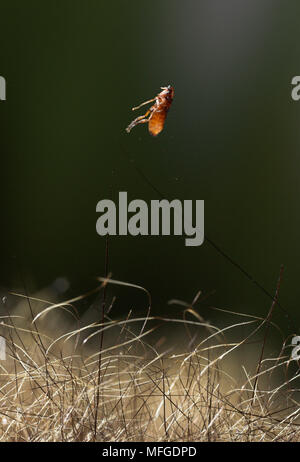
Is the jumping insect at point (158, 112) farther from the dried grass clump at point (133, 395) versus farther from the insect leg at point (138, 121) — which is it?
the dried grass clump at point (133, 395)

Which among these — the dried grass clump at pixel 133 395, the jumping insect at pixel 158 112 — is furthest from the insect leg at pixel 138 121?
the dried grass clump at pixel 133 395

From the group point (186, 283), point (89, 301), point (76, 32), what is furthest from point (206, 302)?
point (76, 32)

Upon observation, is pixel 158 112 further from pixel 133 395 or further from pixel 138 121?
pixel 133 395

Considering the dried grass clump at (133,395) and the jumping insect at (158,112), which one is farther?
the jumping insect at (158,112)

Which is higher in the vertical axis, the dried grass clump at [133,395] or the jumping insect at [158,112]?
the jumping insect at [158,112]

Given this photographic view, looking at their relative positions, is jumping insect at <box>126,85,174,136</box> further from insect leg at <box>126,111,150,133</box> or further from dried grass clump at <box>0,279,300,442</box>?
dried grass clump at <box>0,279,300,442</box>

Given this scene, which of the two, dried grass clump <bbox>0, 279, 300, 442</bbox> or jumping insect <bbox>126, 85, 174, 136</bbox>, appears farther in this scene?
jumping insect <bbox>126, 85, 174, 136</bbox>

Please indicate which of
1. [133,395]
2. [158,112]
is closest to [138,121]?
[158,112]

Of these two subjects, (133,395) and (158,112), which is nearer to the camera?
(133,395)

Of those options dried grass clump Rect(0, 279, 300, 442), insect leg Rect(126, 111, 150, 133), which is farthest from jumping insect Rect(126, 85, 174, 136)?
dried grass clump Rect(0, 279, 300, 442)
